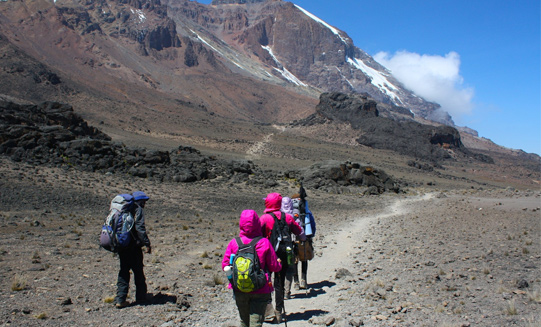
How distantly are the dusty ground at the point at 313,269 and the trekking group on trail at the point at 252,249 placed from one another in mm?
526

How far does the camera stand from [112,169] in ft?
A: 79.6

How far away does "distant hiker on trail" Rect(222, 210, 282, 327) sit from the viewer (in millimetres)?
4383

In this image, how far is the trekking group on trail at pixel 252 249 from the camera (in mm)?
4352

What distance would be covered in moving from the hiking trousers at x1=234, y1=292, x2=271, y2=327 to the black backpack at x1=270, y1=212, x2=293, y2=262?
1207 mm

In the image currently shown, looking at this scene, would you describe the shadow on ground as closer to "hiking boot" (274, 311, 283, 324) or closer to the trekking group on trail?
the trekking group on trail

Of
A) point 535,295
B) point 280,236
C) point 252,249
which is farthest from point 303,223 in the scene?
point 535,295

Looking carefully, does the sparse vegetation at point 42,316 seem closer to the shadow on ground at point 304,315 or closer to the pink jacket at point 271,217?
the pink jacket at point 271,217

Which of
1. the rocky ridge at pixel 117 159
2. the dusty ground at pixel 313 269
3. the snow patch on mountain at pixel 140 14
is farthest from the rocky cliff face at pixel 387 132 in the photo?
the snow patch on mountain at pixel 140 14

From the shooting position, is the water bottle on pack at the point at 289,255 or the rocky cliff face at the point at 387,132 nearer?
the water bottle on pack at the point at 289,255

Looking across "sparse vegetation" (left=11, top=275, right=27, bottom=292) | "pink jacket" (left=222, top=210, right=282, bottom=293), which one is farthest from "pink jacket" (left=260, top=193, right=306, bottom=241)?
"sparse vegetation" (left=11, top=275, right=27, bottom=292)

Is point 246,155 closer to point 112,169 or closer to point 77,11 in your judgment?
point 112,169

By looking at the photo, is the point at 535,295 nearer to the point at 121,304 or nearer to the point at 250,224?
the point at 250,224

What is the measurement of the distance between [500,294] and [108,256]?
7707mm

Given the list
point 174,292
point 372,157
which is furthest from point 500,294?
point 372,157
